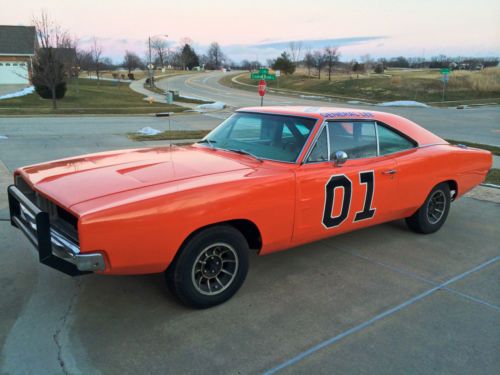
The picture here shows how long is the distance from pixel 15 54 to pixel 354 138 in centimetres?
5007

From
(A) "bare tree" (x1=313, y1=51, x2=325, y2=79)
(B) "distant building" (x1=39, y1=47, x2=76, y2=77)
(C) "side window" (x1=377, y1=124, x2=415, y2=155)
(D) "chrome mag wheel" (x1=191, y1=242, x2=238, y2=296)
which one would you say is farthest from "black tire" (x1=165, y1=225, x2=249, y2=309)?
(A) "bare tree" (x1=313, y1=51, x2=325, y2=79)

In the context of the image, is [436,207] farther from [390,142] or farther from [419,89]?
[419,89]

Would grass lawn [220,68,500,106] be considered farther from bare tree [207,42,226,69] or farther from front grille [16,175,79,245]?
bare tree [207,42,226,69]

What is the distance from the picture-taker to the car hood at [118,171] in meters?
3.24

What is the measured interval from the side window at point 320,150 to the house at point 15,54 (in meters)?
48.4

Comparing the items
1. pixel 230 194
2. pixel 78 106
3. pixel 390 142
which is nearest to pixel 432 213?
pixel 390 142

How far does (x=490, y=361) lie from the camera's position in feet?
9.57

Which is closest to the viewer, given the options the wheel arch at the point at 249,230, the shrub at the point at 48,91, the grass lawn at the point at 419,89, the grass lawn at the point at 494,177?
the wheel arch at the point at 249,230

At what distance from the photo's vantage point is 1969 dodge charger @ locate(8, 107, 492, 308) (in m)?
3.00

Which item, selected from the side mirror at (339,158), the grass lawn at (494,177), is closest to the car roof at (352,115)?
the side mirror at (339,158)

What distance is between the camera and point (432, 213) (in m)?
5.39

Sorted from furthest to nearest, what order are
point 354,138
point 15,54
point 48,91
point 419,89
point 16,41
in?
point 16,41, point 15,54, point 419,89, point 48,91, point 354,138

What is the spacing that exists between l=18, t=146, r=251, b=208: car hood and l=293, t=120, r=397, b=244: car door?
62cm

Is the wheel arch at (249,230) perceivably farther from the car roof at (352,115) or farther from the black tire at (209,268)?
the car roof at (352,115)
